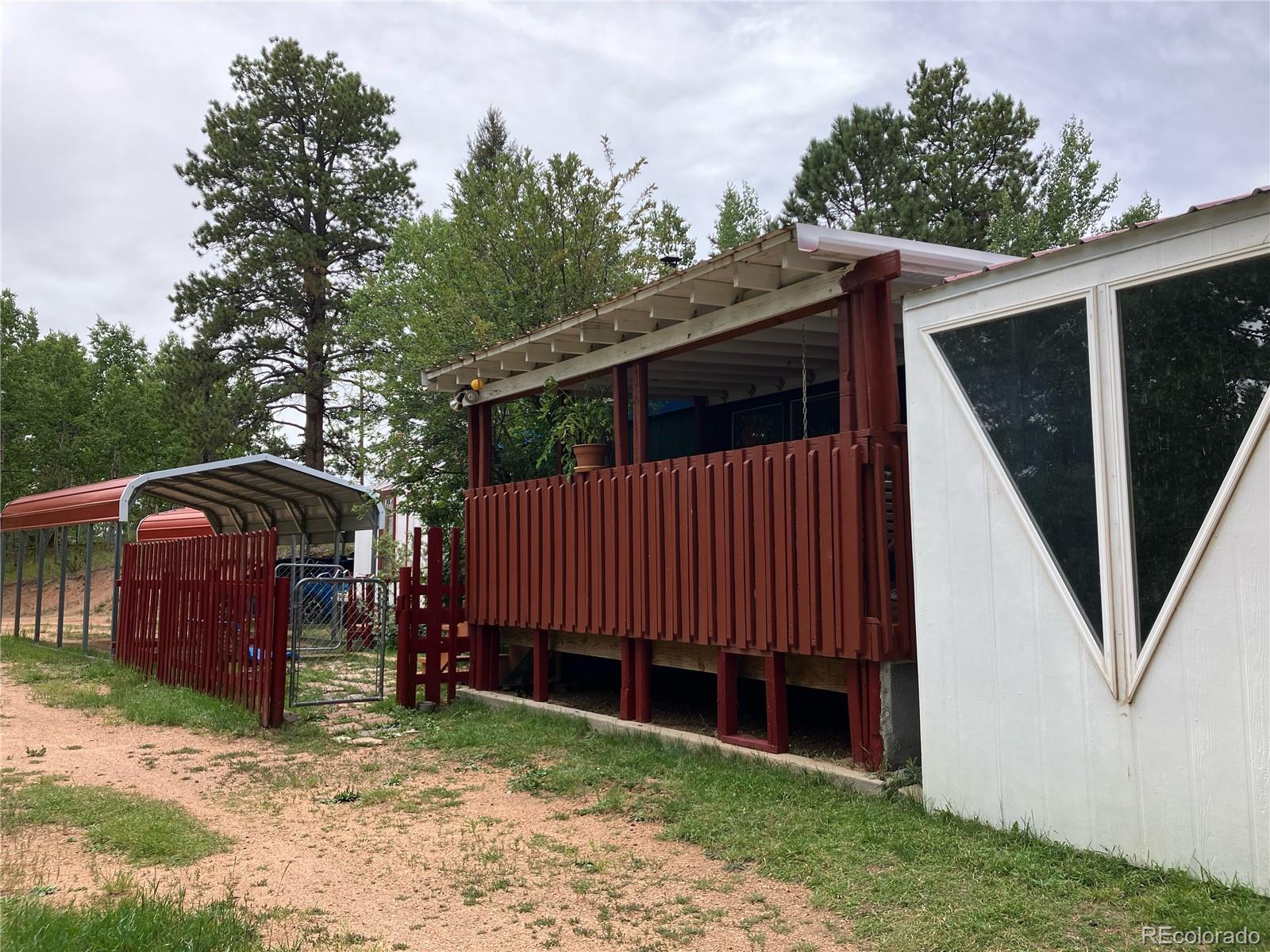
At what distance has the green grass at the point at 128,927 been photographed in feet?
11.2

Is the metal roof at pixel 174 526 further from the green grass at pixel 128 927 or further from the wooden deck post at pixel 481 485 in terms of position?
the green grass at pixel 128 927

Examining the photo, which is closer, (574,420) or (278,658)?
(278,658)

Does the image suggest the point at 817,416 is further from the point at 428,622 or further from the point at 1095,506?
the point at 1095,506

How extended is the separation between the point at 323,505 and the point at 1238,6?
15.1 meters

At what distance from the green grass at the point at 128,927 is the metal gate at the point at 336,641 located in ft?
17.2

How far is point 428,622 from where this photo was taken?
9.70 m

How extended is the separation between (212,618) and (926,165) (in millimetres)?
17341

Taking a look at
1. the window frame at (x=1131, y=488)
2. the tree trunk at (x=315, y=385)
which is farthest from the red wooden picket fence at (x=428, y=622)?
the tree trunk at (x=315, y=385)

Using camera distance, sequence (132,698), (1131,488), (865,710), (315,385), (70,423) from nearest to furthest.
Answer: (1131,488) < (865,710) < (132,698) < (315,385) < (70,423)

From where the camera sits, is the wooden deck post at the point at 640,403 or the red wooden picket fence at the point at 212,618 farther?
the red wooden picket fence at the point at 212,618

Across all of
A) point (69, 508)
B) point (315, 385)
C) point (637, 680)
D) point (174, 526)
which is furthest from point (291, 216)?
point (637, 680)

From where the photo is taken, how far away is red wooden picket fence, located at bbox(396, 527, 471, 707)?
9.48 meters

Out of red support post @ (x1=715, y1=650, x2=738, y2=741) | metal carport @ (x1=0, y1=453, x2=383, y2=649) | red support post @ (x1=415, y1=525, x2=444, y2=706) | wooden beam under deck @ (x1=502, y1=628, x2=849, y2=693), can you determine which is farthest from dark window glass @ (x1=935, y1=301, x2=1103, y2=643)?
metal carport @ (x1=0, y1=453, x2=383, y2=649)

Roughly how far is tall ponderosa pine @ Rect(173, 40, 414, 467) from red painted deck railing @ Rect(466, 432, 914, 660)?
710 inches
